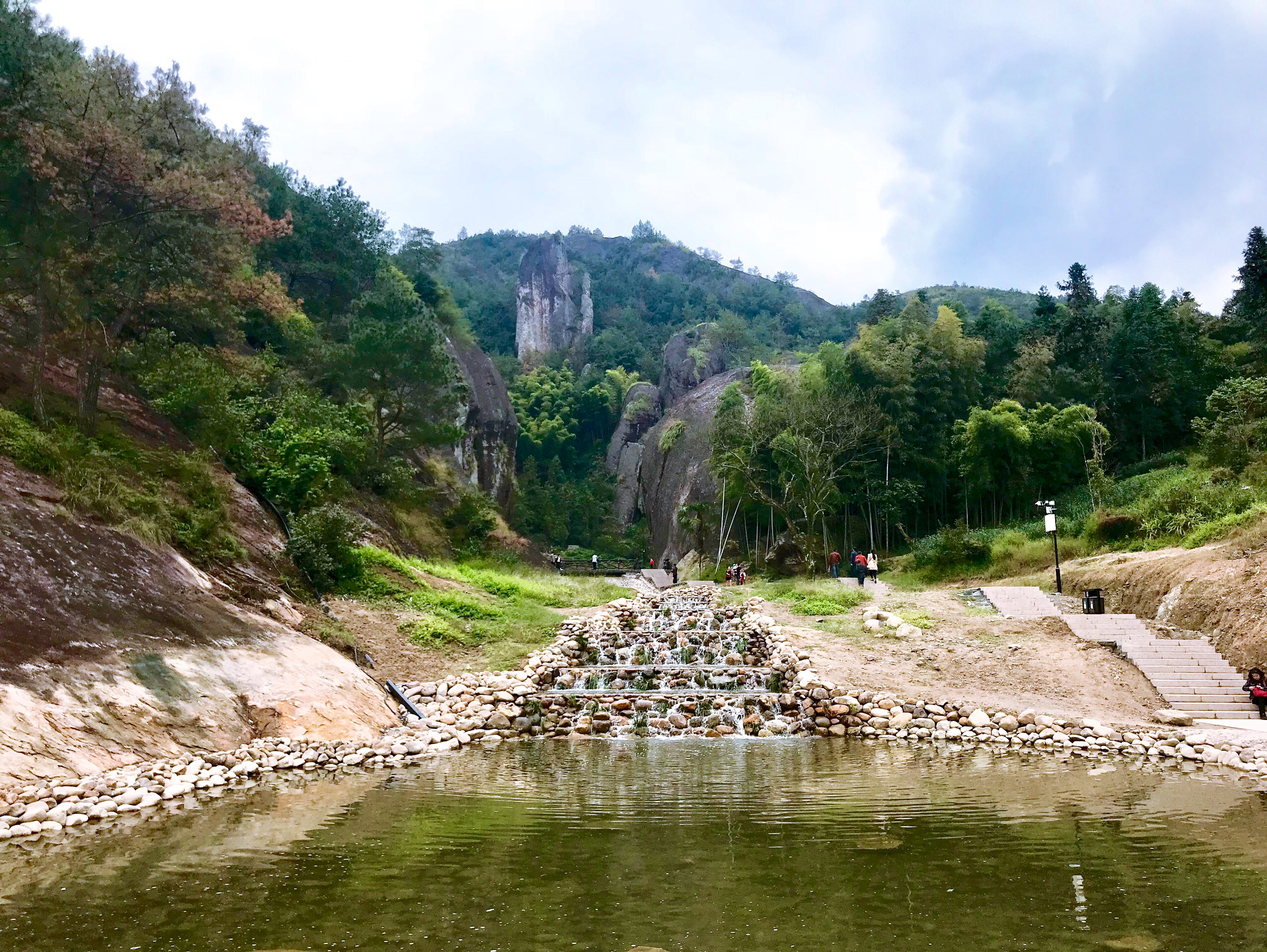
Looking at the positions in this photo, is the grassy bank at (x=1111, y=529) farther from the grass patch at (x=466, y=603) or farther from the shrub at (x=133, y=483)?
the shrub at (x=133, y=483)

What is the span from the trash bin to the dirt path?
173 centimetres

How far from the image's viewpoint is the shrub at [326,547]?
1641 cm

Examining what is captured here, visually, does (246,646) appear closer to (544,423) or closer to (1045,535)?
(1045,535)

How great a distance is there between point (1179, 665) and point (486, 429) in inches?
1405

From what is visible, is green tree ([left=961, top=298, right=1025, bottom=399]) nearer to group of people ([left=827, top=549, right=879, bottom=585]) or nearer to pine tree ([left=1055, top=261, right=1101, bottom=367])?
pine tree ([left=1055, top=261, right=1101, bottom=367])

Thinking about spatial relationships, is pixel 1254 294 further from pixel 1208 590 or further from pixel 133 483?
pixel 133 483

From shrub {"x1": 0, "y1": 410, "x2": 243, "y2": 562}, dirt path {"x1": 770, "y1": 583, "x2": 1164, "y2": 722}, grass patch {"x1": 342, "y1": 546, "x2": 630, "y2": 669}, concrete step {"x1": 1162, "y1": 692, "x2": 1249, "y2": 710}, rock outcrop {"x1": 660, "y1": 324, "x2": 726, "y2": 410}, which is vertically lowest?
concrete step {"x1": 1162, "y1": 692, "x2": 1249, "y2": 710}

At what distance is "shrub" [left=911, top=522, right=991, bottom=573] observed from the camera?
28.2 m

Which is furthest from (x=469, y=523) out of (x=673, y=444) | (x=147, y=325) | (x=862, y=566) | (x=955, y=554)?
(x=673, y=444)

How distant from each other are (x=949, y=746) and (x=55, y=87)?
19.7m

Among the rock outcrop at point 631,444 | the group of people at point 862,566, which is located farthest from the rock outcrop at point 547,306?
the group of people at point 862,566

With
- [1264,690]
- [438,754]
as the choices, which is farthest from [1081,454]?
[438,754]

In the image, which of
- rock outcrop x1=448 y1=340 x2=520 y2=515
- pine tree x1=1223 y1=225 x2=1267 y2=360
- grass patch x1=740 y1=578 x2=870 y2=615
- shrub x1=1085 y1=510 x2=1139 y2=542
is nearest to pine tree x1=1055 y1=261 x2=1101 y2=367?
pine tree x1=1223 y1=225 x2=1267 y2=360

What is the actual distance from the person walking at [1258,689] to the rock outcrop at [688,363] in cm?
4430
